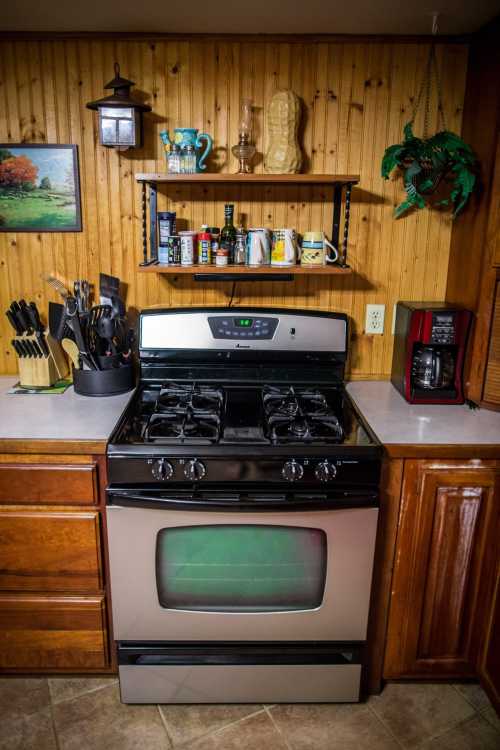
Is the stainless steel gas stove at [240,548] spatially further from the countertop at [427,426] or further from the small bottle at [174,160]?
the small bottle at [174,160]

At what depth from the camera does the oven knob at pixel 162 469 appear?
Result: 5.12 ft

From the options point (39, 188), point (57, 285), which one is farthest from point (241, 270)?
point (39, 188)

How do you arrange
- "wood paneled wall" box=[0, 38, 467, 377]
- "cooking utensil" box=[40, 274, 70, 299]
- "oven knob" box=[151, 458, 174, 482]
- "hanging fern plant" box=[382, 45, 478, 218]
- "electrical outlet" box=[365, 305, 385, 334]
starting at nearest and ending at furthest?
"oven knob" box=[151, 458, 174, 482] → "hanging fern plant" box=[382, 45, 478, 218] → "wood paneled wall" box=[0, 38, 467, 377] → "cooking utensil" box=[40, 274, 70, 299] → "electrical outlet" box=[365, 305, 385, 334]

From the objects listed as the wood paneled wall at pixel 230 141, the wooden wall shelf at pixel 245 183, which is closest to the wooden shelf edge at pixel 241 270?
the wooden wall shelf at pixel 245 183

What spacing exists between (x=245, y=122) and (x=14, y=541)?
60.5 inches

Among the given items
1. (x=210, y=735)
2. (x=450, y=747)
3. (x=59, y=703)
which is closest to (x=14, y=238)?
(x=59, y=703)

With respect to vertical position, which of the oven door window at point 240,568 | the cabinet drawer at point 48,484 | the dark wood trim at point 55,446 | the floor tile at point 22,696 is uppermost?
the dark wood trim at point 55,446

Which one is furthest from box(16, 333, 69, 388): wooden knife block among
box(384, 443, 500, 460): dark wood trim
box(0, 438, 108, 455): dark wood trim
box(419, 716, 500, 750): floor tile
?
box(419, 716, 500, 750): floor tile

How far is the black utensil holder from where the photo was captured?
196 cm

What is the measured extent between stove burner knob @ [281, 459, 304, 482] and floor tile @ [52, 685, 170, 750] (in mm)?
887

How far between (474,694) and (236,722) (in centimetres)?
78

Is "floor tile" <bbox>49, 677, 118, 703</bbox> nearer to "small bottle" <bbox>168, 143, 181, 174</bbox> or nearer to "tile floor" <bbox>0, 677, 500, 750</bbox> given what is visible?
"tile floor" <bbox>0, 677, 500, 750</bbox>

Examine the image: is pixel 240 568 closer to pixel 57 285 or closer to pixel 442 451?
pixel 442 451

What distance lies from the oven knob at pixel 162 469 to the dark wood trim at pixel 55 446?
0.17m
